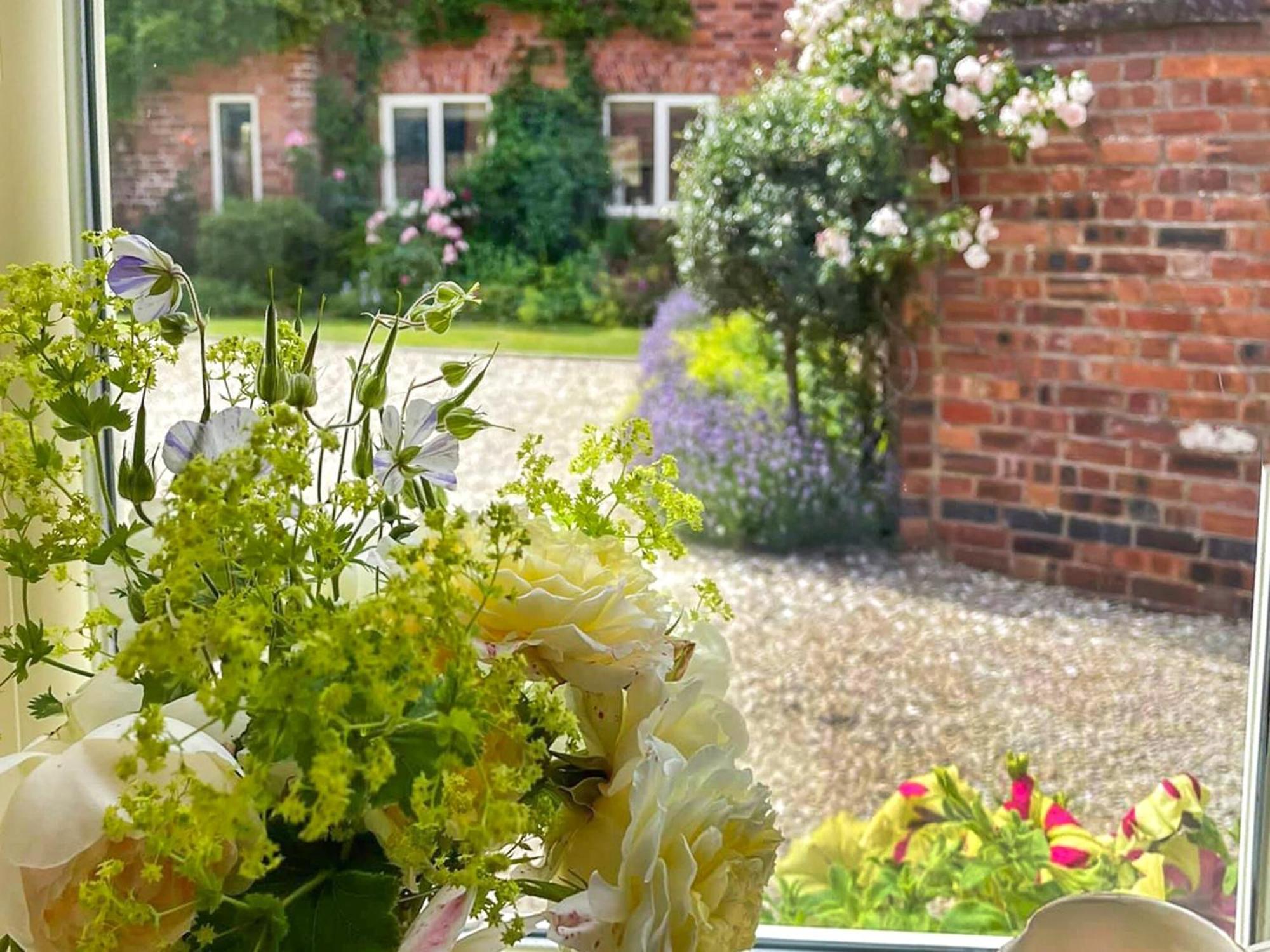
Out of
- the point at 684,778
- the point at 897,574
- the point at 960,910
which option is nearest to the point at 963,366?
the point at 897,574

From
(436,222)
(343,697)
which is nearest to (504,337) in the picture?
(436,222)

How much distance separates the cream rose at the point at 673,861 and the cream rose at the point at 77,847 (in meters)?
0.18

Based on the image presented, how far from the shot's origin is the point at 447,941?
0.63 m

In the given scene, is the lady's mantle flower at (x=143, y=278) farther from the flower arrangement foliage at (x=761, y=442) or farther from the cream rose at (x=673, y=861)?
the flower arrangement foliage at (x=761, y=442)

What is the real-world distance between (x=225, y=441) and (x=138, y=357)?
0.24 ft

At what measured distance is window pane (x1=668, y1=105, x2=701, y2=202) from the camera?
1.28 m

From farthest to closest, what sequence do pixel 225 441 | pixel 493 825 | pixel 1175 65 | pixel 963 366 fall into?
pixel 963 366, pixel 1175 65, pixel 225 441, pixel 493 825

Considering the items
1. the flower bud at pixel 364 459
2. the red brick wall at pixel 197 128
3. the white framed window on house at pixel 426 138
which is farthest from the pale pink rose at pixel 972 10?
the flower bud at pixel 364 459

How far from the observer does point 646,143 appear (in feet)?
4.22

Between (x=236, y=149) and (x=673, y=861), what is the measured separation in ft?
2.82

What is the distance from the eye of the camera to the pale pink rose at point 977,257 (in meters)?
1.29

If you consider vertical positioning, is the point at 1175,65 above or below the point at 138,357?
above

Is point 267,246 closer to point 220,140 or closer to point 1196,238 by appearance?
point 220,140

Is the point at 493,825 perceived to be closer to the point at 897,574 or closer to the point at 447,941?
the point at 447,941
